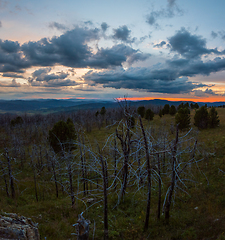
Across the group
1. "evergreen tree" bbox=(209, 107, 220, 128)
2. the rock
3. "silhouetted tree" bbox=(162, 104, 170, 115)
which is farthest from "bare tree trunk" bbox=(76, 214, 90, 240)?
"silhouetted tree" bbox=(162, 104, 170, 115)

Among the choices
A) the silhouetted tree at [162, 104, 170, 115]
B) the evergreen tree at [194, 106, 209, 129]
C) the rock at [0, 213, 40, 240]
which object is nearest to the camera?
the rock at [0, 213, 40, 240]

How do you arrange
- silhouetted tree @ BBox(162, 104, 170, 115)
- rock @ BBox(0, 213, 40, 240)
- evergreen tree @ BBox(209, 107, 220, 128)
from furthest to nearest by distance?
silhouetted tree @ BBox(162, 104, 170, 115) < evergreen tree @ BBox(209, 107, 220, 128) < rock @ BBox(0, 213, 40, 240)

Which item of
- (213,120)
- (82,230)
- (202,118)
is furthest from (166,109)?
(82,230)

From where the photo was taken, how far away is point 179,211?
9562mm

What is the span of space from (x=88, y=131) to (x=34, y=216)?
42546 mm

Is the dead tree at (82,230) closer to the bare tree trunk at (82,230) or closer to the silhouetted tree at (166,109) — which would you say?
the bare tree trunk at (82,230)

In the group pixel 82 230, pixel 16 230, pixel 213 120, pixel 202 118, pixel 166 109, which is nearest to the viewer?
pixel 82 230

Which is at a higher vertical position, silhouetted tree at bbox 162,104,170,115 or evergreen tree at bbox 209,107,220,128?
silhouetted tree at bbox 162,104,170,115

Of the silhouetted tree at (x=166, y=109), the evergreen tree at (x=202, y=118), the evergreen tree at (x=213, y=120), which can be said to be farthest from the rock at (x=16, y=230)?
the silhouetted tree at (x=166, y=109)

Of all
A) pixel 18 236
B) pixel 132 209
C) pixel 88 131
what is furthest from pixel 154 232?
pixel 88 131

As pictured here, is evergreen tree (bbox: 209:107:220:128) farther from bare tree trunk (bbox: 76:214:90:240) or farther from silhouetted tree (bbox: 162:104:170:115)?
bare tree trunk (bbox: 76:214:90:240)

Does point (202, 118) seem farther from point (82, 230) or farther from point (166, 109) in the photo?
point (82, 230)

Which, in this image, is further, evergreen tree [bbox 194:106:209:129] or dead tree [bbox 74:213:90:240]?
evergreen tree [bbox 194:106:209:129]

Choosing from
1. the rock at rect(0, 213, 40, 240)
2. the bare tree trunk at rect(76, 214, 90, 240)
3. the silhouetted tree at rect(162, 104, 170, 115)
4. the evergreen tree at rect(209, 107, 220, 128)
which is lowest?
the rock at rect(0, 213, 40, 240)
